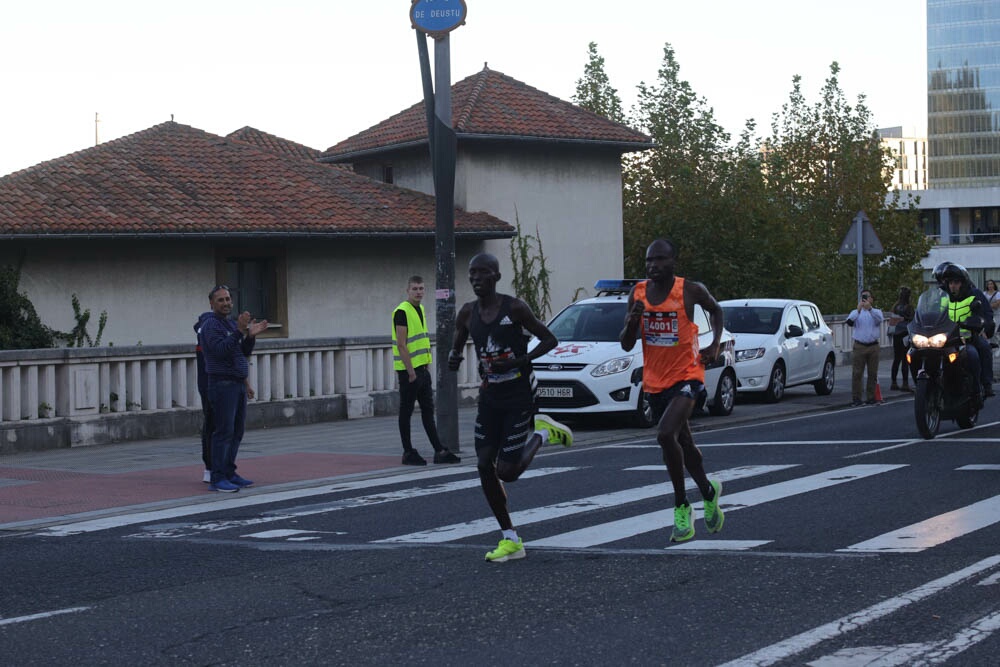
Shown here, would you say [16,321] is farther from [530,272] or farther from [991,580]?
[530,272]

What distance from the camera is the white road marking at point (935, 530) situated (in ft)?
27.4

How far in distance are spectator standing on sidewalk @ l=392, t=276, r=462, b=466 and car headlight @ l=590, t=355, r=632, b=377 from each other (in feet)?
11.6

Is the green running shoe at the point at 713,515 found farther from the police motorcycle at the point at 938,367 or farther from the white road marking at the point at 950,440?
the police motorcycle at the point at 938,367

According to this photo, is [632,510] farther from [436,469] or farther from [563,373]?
[563,373]

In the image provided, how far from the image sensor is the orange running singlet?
28.6 feet

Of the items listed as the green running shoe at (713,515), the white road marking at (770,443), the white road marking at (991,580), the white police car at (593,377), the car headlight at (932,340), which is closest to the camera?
the white road marking at (991,580)

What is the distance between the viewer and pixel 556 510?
1057 centimetres

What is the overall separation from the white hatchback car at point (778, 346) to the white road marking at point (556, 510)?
9.29 meters

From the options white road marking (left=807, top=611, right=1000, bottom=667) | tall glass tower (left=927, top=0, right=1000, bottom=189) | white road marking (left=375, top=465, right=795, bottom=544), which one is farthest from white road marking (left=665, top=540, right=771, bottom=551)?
tall glass tower (left=927, top=0, right=1000, bottom=189)

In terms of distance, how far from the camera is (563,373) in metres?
17.7

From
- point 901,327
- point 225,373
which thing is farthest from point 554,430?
point 901,327

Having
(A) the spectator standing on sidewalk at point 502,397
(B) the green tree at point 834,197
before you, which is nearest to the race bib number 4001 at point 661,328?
(A) the spectator standing on sidewalk at point 502,397

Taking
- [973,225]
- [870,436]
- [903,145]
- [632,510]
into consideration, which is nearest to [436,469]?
[632,510]

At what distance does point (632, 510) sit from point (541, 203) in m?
23.2
